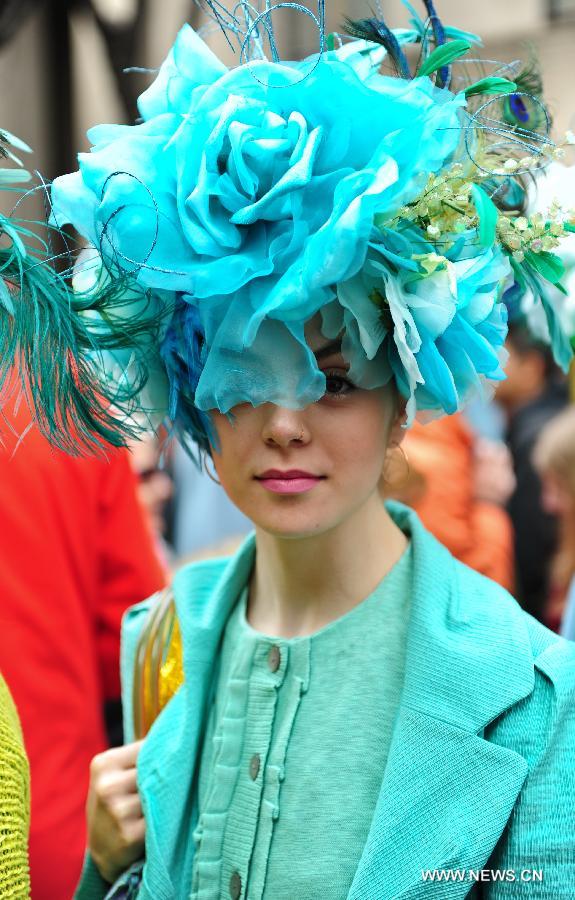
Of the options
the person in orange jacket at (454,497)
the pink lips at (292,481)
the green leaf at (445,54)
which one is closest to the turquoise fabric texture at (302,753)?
the pink lips at (292,481)

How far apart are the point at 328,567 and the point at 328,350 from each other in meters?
0.37

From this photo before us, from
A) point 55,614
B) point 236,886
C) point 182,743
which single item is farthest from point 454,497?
point 236,886

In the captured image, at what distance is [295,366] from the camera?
1.48 m

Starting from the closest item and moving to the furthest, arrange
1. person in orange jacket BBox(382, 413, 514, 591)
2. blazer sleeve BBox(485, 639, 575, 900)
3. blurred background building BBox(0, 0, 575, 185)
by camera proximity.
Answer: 1. blazer sleeve BBox(485, 639, 575, 900)
2. person in orange jacket BBox(382, 413, 514, 591)
3. blurred background building BBox(0, 0, 575, 185)

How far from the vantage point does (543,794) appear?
1404mm

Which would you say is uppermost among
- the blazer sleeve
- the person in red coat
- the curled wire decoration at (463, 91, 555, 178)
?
the curled wire decoration at (463, 91, 555, 178)

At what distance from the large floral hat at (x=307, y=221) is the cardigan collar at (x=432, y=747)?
1.02ft

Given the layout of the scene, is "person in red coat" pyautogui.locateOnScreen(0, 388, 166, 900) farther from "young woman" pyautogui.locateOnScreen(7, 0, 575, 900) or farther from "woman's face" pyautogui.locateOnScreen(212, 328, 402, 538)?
"woman's face" pyautogui.locateOnScreen(212, 328, 402, 538)

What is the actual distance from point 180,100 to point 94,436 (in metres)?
0.50

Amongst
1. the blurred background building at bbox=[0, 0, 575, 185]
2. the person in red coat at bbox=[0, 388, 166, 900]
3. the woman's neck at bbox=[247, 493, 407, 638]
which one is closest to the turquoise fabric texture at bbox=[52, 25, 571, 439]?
the woman's neck at bbox=[247, 493, 407, 638]

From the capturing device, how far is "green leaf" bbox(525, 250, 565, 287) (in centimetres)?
152

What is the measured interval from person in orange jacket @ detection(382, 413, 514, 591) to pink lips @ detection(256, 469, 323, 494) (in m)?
1.24

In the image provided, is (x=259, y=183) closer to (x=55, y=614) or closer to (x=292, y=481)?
(x=292, y=481)

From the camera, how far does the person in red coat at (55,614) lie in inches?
90.7
